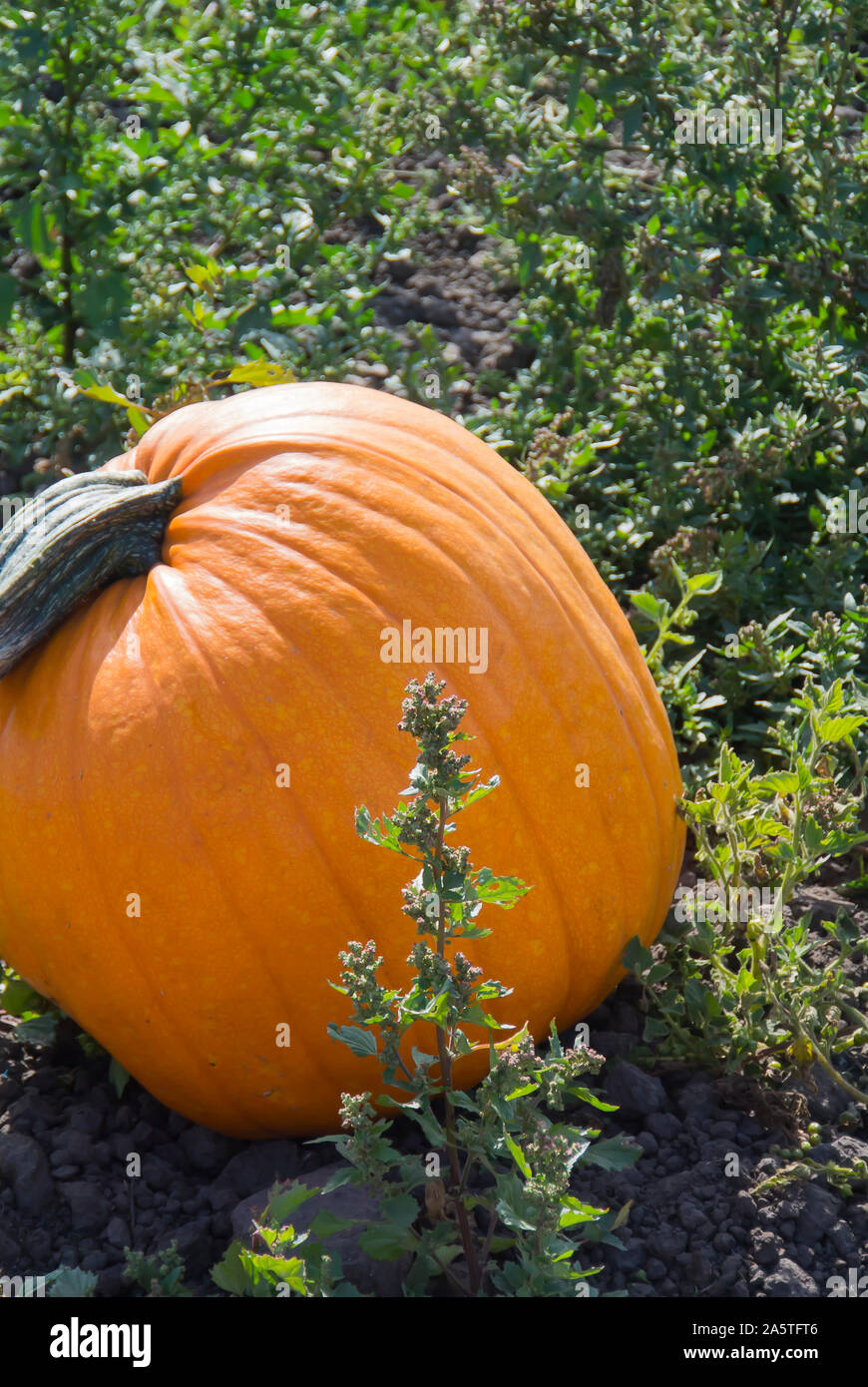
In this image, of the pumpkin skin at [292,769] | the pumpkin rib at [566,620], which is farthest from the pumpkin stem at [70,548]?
the pumpkin rib at [566,620]

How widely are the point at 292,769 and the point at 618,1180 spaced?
35.0 inches

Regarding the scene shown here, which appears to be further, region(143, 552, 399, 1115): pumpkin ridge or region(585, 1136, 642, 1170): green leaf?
region(143, 552, 399, 1115): pumpkin ridge

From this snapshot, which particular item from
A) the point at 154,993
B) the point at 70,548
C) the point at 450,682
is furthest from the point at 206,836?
the point at 70,548

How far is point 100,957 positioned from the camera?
7.98 ft

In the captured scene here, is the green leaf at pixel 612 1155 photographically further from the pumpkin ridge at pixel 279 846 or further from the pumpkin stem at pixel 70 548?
the pumpkin stem at pixel 70 548

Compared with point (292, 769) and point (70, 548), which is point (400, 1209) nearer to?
point (292, 769)

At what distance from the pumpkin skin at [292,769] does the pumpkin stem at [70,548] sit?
0.14ft

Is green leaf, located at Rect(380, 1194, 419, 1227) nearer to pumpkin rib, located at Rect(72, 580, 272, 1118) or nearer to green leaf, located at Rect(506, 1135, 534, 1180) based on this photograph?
green leaf, located at Rect(506, 1135, 534, 1180)

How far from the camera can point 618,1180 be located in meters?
2.42

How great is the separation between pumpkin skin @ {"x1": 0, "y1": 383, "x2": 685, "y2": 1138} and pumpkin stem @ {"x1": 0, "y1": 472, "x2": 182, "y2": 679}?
0.14 feet

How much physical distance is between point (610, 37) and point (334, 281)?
3.44 ft

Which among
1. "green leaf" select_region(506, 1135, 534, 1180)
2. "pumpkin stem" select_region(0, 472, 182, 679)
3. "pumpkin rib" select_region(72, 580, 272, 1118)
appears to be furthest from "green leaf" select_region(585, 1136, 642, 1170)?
"pumpkin stem" select_region(0, 472, 182, 679)

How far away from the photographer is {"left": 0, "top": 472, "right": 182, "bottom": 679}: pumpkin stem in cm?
253

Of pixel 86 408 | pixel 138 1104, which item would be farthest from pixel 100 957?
pixel 86 408
